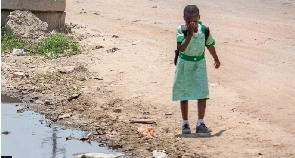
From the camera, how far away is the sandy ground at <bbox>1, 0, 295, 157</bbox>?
19.5ft

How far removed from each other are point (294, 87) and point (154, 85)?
1.67 metres

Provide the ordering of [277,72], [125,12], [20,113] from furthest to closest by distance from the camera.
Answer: [125,12] < [277,72] < [20,113]

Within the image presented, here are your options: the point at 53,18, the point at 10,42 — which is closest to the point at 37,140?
the point at 10,42

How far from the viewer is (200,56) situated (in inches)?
234

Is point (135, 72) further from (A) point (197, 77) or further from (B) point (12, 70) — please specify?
(A) point (197, 77)

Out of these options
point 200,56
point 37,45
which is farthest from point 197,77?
point 37,45

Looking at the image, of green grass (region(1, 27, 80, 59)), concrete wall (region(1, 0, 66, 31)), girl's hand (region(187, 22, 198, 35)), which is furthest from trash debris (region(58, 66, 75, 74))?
girl's hand (region(187, 22, 198, 35))

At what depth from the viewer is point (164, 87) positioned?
8.16 m

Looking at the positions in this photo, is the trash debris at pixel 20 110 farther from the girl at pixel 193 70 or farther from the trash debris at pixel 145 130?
the girl at pixel 193 70

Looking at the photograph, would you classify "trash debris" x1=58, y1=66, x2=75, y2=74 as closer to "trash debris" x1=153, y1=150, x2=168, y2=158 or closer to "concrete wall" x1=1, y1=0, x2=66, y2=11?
"concrete wall" x1=1, y1=0, x2=66, y2=11

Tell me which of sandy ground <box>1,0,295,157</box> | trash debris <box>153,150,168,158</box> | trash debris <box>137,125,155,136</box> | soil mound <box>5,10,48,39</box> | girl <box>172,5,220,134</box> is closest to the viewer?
trash debris <box>153,150,168,158</box>

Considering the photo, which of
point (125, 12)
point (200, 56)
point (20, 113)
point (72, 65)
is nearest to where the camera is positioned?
point (200, 56)

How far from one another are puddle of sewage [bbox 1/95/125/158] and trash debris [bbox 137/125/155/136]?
451 mm

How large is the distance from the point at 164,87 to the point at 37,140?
7.87 feet
